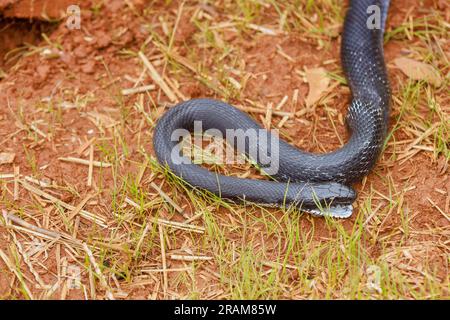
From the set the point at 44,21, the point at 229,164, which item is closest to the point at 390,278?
the point at 229,164

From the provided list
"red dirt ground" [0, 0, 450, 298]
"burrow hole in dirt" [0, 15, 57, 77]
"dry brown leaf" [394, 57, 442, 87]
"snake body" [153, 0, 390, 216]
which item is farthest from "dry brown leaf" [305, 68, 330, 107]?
"burrow hole in dirt" [0, 15, 57, 77]

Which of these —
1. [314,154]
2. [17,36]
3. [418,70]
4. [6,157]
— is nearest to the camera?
[314,154]

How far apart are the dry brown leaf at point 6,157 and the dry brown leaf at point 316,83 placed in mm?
2984

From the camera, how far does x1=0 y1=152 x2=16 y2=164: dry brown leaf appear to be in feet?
19.2

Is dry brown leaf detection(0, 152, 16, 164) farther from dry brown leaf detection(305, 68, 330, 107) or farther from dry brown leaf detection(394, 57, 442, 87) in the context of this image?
dry brown leaf detection(394, 57, 442, 87)

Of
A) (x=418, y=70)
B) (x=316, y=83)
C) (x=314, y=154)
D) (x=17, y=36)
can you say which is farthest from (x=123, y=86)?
(x=418, y=70)

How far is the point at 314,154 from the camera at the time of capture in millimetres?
5738

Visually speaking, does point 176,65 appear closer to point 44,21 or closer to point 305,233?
point 44,21

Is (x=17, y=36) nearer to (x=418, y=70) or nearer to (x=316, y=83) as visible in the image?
(x=316, y=83)

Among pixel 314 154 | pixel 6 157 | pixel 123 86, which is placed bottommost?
pixel 6 157

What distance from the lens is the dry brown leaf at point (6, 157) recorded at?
5.84 m

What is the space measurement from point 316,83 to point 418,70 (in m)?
1.08

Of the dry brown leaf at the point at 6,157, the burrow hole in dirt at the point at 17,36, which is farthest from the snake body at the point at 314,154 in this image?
the burrow hole in dirt at the point at 17,36

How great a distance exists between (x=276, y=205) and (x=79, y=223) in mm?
1777
